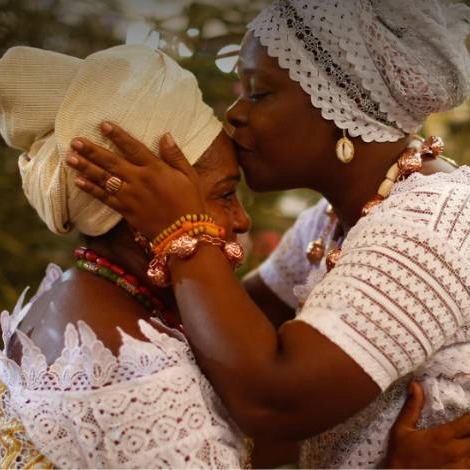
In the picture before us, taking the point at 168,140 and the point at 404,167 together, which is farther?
the point at 404,167

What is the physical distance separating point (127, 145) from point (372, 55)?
651 mm

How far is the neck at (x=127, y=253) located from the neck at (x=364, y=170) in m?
0.55

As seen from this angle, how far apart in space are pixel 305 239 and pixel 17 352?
1104 mm

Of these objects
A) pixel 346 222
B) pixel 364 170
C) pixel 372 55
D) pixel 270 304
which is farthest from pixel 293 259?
pixel 372 55

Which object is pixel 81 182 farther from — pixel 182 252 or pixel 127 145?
pixel 182 252

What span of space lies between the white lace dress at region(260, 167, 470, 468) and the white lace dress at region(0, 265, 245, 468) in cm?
28

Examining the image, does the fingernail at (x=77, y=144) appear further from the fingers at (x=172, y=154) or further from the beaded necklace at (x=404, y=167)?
the beaded necklace at (x=404, y=167)

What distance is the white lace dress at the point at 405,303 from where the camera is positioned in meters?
1.46

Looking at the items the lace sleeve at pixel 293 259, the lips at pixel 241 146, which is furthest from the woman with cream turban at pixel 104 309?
the lace sleeve at pixel 293 259

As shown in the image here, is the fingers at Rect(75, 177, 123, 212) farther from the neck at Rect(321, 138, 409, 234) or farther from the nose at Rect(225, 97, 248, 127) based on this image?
the neck at Rect(321, 138, 409, 234)

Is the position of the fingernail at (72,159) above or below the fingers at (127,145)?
below

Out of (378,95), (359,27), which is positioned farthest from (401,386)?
(359,27)

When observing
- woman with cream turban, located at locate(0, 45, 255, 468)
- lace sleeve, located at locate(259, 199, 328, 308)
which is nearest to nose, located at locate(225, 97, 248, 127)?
woman with cream turban, located at locate(0, 45, 255, 468)

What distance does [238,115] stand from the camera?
6.31 feet
